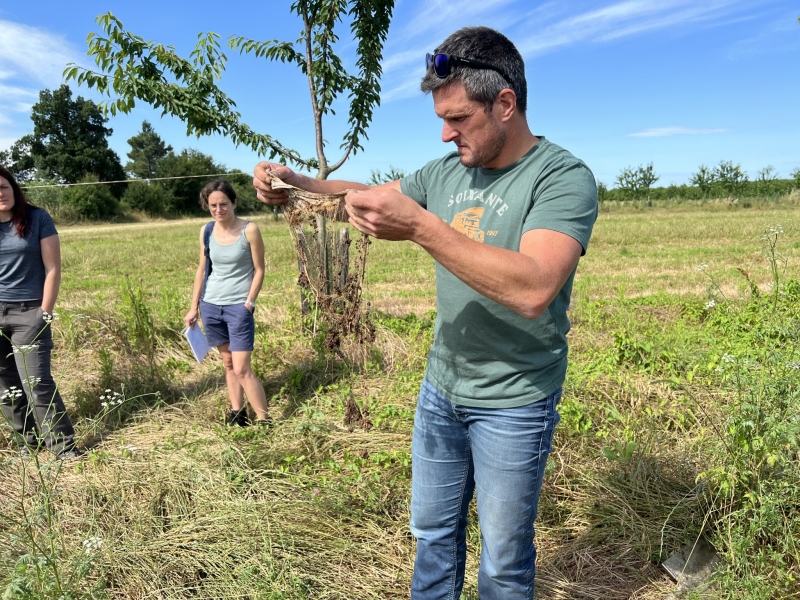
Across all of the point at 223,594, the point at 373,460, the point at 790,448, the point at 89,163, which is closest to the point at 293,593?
the point at 223,594

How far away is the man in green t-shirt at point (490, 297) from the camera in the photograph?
1547mm

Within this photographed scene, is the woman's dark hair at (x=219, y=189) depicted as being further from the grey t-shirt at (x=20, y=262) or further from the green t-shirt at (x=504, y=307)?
the green t-shirt at (x=504, y=307)

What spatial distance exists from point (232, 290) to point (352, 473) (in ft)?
5.81

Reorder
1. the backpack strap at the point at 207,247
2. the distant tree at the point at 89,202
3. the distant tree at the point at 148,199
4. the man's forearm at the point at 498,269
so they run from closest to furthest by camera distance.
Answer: the man's forearm at the point at 498,269
the backpack strap at the point at 207,247
the distant tree at the point at 89,202
the distant tree at the point at 148,199

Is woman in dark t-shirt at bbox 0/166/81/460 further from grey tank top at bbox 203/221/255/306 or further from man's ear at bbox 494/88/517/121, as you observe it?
man's ear at bbox 494/88/517/121

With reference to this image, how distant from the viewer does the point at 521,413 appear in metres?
1.79

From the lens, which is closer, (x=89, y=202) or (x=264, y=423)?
(x=264, y=423)

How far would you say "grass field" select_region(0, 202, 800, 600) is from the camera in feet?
7.94

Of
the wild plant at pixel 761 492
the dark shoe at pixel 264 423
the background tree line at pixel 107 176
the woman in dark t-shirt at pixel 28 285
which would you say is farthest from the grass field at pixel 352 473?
the background tree line at pixel 107 176

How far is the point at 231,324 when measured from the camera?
4293mm

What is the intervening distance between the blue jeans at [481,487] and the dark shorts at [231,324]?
2528 millimetres

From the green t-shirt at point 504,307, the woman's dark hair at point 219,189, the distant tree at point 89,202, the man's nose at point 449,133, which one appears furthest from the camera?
the distant tree at point 89,202

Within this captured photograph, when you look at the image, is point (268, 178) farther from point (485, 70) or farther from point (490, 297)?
point (490, 297)

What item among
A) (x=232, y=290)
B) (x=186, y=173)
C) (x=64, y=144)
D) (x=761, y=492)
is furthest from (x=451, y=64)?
(x=64, y=144)
